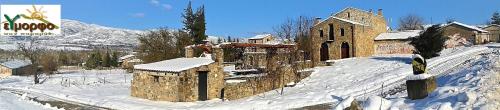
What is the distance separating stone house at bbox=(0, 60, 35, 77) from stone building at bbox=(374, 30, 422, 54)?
49.5 meters

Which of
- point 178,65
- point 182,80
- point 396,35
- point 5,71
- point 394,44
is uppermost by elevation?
point 396,35

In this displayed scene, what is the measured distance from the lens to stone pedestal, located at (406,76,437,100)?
41.0 feet

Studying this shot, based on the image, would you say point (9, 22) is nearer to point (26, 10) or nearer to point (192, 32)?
point (26, 10)

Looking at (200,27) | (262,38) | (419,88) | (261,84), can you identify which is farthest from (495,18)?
(419,88)

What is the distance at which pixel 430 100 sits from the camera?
38.9ft

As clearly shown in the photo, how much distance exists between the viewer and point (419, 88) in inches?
493

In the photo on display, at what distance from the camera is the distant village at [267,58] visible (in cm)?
2603

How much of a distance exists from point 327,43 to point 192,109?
2375 cm

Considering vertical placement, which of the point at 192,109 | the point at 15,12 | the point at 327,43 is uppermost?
the point at 15,12

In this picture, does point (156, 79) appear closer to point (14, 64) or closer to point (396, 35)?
point (396, 35)

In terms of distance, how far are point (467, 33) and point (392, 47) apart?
21.7 feet

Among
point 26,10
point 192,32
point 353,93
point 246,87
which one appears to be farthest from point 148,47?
point 353,93

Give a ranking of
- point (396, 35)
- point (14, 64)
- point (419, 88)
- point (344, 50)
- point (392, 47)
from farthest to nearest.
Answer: point (14, 64) < point (396, 35) < point (392, 47) < point (344, 50) < point (419, 88)

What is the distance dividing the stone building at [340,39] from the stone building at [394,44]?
0.65 m
